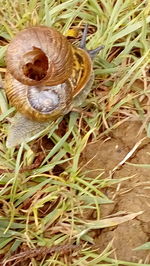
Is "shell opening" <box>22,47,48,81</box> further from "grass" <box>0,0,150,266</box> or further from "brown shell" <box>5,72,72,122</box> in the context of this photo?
"grass" <box>0,0,150,266</box>

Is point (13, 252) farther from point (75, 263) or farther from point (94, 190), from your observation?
point (94, 190)

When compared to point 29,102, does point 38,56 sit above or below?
above

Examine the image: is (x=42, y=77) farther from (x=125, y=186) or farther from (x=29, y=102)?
(x=125, y=186)

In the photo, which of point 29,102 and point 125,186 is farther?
point 29,102

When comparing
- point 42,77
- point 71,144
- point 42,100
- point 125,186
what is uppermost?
point 42,77

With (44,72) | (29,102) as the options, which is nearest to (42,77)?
(44,72)

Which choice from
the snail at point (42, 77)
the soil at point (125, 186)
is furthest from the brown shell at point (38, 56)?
the soil at point (125, 186)

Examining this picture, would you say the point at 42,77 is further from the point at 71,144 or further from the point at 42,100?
the point at 71,144

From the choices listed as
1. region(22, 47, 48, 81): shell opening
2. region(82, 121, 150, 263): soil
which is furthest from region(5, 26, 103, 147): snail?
region(82, 121, 150, 263): soil
